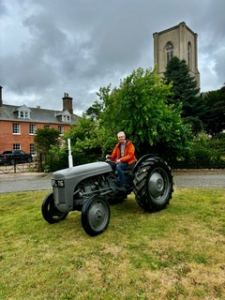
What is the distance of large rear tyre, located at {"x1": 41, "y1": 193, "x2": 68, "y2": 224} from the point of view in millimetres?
4160

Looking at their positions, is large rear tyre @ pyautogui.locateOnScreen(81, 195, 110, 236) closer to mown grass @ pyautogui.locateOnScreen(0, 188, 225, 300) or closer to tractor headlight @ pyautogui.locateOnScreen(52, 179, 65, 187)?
mown grass @ pyautogui.locateOnScreen(0, 188, 225, 300)

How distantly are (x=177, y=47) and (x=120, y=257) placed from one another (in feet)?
170

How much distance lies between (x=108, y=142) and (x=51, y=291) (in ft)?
29.5

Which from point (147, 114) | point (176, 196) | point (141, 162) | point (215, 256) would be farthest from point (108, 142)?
point (215, 256)

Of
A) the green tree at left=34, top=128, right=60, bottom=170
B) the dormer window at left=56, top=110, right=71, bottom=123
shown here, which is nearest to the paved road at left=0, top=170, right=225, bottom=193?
the green tree at left=34, top=128, right=60, bottom=170

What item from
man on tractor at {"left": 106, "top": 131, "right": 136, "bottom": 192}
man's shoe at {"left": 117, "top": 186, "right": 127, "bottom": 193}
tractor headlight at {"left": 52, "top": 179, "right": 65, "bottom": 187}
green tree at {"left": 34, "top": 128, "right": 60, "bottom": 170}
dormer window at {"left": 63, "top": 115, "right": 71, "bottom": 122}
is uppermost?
dormer window at {"left": 63, "top": 115, "right": 71, "bottom": 122}

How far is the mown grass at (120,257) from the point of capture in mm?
2338

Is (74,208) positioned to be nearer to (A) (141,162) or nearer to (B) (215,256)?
(A) (141,162)

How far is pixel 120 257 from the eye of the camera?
2988mm

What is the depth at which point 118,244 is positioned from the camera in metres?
3.35

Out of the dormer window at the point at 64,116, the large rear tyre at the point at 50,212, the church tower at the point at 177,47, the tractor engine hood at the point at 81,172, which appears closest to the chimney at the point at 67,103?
the dormer window at the point at 64,116

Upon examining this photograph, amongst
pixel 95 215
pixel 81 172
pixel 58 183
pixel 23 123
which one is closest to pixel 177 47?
pixel 23 123

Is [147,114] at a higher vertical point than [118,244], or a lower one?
higher

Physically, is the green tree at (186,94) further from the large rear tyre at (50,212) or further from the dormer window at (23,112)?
the large rear tyre at (50,212)
